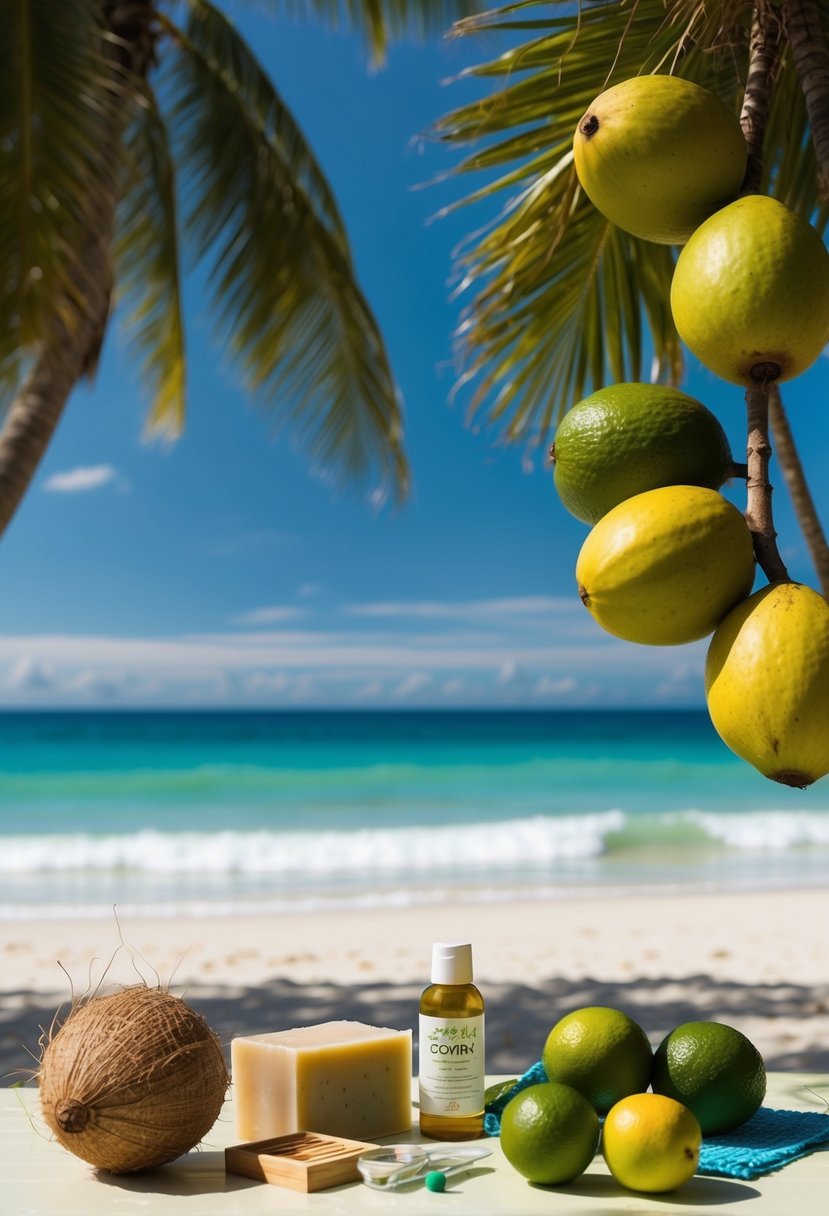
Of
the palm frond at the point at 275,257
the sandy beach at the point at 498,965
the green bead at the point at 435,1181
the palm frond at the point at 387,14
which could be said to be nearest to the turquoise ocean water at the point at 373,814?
the sandy beach at the point at 498,965

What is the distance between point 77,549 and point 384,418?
3035 centimetres

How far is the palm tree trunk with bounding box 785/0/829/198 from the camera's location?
101 cm

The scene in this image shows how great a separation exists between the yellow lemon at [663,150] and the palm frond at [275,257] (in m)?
7.14

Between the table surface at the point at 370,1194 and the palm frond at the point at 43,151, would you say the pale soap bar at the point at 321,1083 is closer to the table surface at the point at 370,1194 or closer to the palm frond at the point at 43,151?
the table surface at the point at 370,1194

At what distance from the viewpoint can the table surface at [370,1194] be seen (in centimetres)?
148

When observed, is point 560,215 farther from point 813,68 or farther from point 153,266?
point 153,266

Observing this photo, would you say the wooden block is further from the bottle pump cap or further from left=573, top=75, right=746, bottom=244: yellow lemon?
left=573, top=75, right=746, bottom=244: yellow lemon

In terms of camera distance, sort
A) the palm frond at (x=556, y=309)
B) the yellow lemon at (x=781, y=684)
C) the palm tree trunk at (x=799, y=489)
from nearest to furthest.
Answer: the yellow lemon at (x=781, y=684) → the palm frond at (x=556, y=309) → the palm tree trunk at (x=799, y=489)

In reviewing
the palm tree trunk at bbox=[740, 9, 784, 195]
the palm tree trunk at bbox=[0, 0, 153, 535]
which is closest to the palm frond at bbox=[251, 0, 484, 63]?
the palm tree trunk at bbox=[0, 0, 153, 535]

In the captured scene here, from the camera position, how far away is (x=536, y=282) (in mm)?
1968

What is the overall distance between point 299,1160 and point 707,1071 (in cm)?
56

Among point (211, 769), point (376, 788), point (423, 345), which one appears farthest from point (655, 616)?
point (423, 345)

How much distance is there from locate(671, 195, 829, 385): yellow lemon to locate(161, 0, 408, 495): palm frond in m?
7.26

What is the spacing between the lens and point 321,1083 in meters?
1.72
